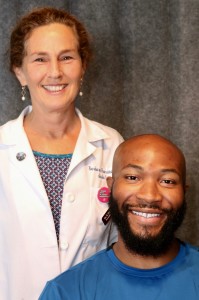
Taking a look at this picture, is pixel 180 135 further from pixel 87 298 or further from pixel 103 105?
pixel 87 298

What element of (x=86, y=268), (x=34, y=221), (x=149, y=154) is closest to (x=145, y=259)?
(x=86, y=268)

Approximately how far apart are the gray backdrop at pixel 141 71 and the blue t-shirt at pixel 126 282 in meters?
0.60

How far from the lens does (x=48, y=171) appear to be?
4.80ft

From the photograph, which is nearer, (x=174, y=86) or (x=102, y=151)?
(x=102, y=151)

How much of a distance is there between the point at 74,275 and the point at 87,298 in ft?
0.24

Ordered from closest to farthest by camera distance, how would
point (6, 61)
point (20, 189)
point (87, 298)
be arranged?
point (87, 298) < point (20, 189) < point (6, 61)

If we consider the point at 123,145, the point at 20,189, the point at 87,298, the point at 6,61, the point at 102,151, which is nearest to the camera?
the point at 87,298

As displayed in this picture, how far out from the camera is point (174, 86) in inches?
68.4

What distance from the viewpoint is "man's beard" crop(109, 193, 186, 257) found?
118 centimetres

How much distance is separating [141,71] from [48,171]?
1.75ft

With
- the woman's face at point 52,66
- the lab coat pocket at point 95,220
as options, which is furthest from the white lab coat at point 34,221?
the woman's face at point 52,66

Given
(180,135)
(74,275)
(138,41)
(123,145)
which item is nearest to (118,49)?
(138,41)

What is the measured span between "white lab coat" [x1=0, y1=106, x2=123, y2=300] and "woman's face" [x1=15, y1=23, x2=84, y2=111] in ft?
0.45

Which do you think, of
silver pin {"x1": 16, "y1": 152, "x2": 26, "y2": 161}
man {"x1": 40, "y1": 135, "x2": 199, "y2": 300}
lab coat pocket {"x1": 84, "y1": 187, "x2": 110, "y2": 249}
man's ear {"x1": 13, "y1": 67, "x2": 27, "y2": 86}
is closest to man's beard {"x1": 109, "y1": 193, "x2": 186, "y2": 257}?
man {"x1": 40, "y1": 135, "x2": 199, "y2": 300}
